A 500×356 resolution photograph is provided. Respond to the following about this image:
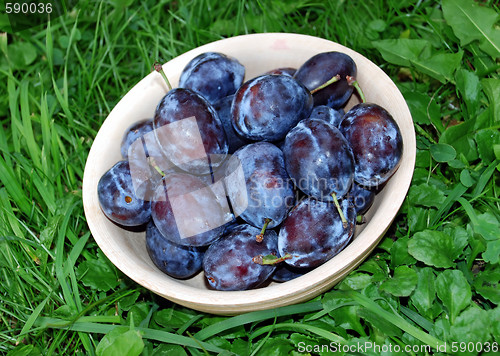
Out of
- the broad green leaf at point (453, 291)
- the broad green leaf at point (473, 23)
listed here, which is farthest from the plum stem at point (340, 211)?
the broad green leaf at point (473, 23)

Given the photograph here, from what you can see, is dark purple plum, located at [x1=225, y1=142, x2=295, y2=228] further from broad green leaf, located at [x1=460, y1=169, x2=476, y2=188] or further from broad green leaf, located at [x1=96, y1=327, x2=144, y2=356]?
broad green leaf, located at [x1=460, y1=169, x2=476, y2=188]

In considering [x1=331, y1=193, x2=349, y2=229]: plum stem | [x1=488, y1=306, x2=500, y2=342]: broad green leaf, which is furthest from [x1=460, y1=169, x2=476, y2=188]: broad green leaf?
[x1=331, y1=193, x2=349, y2=229]: plum stem

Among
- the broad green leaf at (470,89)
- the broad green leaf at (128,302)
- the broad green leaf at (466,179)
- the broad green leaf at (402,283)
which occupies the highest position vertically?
the broad green leaf at (470,89)

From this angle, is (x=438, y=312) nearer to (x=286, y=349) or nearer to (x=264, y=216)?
(x=286, y=349)

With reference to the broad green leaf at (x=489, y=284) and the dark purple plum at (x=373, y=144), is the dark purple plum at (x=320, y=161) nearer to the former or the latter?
the dark purple plum at (x=373, y=144)

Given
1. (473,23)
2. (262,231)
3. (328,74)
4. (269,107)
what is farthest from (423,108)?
(262,231)

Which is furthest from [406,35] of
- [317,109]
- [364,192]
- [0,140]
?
[0,140]
